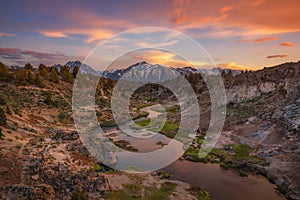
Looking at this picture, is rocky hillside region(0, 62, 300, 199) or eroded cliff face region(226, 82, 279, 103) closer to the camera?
rocky hillside region(0, 62, 300, 199)

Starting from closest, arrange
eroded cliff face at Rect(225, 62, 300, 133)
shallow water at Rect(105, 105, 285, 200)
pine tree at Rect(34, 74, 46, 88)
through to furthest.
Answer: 1. shallow water at Rect(105, 105, 285, 200)
2. eroded cliff face at Rect(225, 62, 300, 133)
3. pine tree at Rect(34, 74, 46, 88)

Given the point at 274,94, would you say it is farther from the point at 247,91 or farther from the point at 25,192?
the point at 25,192

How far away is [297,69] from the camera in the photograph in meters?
72.8

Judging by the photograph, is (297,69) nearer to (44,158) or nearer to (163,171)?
(163,171)

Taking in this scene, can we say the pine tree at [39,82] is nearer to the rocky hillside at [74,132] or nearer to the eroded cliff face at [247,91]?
the rocky hillside at [74,132]

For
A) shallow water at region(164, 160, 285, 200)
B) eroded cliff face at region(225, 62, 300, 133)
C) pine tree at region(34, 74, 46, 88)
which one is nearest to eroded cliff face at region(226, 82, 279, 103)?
eroded cliff face at region(225, 62, 300, 133)

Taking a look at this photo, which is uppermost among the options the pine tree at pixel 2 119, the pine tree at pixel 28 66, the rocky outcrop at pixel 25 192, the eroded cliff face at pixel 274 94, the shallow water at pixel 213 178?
the pine tree at pixel 28 66

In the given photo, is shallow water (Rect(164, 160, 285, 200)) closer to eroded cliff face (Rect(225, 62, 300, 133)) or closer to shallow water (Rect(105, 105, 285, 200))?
shallow water (Rect(105, 105, 285, 200))

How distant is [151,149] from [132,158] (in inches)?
287

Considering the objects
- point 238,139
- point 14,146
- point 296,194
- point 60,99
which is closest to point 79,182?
point 14,146

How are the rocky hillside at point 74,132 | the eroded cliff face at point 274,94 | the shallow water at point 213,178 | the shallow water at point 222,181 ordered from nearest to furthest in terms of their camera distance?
the rocky hillside at point 74,132 < the shallow water at point 222,181 < the shallow water at point 213,178 < the eroded cliff face at point 274,94

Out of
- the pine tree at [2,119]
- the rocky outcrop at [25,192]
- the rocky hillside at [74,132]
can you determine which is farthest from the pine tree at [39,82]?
the rocky outcrop at [25,192]

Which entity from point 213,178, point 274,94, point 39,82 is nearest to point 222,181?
point 213,178

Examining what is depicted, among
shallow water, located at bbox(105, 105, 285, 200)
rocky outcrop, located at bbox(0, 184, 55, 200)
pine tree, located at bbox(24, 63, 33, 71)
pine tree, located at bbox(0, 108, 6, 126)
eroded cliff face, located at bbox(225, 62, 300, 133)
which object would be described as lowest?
shallow water, located at bbox(105, 105, 285, 200)
